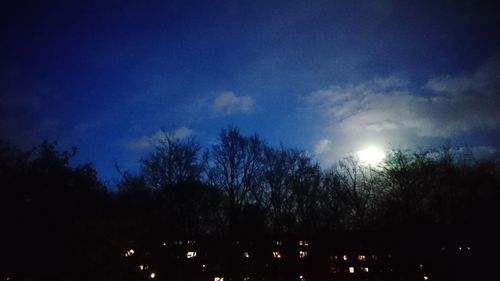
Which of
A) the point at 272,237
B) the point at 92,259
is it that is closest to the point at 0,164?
the point at 92,259

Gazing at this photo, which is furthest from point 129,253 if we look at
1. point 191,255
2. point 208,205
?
point 208,205

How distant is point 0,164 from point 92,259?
4.08m

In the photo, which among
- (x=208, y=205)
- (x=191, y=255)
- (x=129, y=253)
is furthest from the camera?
A: (x=208, y=205)

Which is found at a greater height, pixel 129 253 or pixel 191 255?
pixel 129 253

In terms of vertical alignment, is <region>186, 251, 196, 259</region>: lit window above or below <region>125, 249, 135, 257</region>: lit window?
below

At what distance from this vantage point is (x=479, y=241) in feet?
45.8

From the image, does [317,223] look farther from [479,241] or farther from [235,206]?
[479,241]

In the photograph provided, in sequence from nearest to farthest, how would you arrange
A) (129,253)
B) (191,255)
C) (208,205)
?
(129,253), (191,255), (208,205)

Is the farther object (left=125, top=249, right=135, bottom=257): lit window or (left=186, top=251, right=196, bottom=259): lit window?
(left=186, top=251, right=196, bottom=259): lit window

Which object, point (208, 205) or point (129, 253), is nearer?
point (129, 253)

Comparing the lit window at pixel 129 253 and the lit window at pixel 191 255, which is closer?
the lit window at pixel 129 253

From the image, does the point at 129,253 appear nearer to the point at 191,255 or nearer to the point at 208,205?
the point at 191,255

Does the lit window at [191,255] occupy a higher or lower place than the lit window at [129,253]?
lower

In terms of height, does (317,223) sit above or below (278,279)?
above
